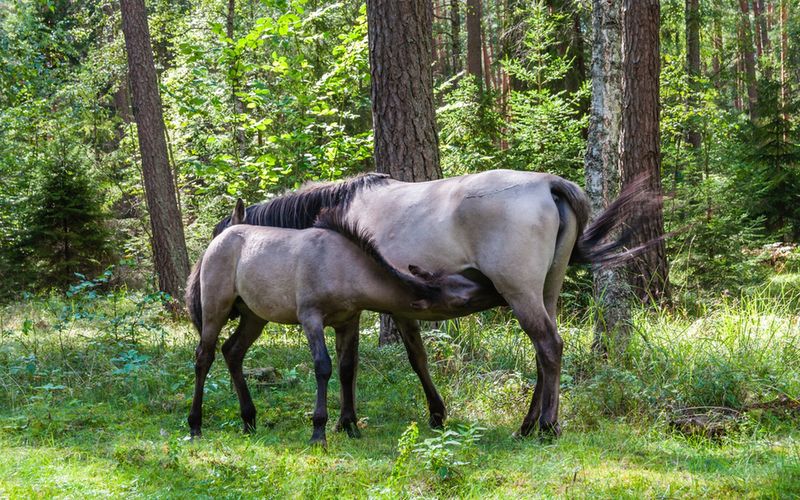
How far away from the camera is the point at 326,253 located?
5789mm

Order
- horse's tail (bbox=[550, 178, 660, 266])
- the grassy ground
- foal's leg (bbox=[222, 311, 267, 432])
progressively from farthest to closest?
1. foal's leg (bbox=[222, 311, 267, 432])
2. horse's tail (bbox=[550, 178, 660, 266])
3. the grassy ground

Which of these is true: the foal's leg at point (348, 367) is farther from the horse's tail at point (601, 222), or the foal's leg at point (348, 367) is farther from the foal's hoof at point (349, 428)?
the horse's tail at point (601, 222)

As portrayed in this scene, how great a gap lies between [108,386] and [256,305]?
2.63 metres

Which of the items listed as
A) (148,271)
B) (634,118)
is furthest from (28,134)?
(634,118)

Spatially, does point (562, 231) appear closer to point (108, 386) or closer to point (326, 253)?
point (326, 253)

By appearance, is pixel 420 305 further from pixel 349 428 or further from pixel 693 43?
pixel 693 43

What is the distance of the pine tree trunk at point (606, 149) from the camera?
736 cm

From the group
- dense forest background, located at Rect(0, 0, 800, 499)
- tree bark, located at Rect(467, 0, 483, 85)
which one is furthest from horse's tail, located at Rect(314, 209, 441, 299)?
tree bark, located at Rect(467, 0, 483, 85)

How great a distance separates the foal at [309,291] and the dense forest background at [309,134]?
3.68 metres

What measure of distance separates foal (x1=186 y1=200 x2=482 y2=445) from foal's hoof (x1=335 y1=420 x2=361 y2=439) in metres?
0.01

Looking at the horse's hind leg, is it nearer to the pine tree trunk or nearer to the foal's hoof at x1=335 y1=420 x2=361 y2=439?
the foal's hoof at x1=335 y1=420 x2=361 y2=439

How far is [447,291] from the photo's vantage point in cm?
536

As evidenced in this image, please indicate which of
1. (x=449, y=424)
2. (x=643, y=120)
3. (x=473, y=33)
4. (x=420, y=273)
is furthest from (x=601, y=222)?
(x=473, y=33)

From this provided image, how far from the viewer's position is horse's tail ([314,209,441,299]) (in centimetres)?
535
